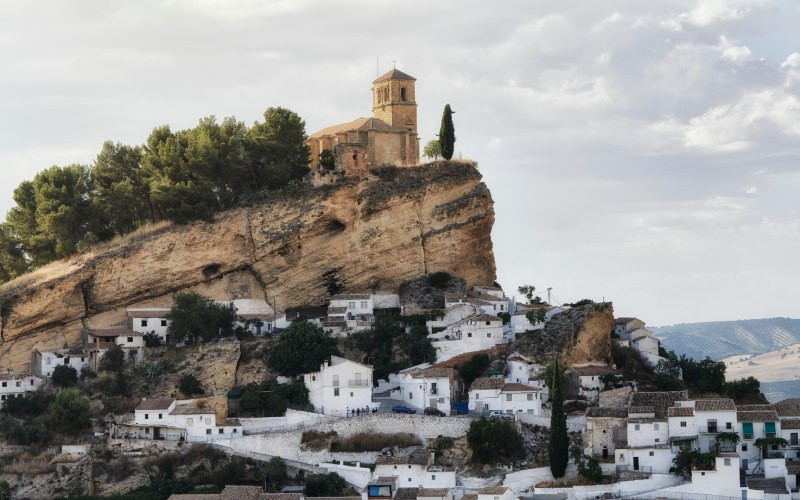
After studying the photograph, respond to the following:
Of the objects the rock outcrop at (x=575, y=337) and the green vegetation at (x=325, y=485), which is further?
the rock outcrop at (x=575, y=337)

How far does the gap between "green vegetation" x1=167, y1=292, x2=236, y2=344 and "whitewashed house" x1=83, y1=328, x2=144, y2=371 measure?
134 cm

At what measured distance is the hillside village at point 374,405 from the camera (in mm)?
45000

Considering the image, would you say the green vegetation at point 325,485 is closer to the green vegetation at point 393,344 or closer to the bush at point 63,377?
the green vegetation at point 393,344

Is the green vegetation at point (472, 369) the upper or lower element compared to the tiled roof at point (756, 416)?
upper

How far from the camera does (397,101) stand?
62719 millimetres

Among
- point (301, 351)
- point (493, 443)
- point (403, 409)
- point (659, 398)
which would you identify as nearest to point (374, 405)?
→ point (403, 409)

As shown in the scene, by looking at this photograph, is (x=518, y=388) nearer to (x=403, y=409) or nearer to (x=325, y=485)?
(x=403, y=409)

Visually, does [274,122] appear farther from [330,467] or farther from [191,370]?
[330,467]

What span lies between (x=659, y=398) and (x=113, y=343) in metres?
21.2

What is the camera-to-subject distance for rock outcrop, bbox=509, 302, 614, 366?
52.4 metres

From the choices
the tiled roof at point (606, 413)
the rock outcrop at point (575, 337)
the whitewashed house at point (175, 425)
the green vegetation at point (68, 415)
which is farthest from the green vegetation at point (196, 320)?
the tiled roof at point (606, 413)

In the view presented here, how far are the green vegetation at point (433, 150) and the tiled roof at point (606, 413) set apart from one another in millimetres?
18609

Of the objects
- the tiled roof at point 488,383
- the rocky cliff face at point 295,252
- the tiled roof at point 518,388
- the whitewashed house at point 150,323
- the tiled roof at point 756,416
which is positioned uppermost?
the rocky cliff face at point 295,252

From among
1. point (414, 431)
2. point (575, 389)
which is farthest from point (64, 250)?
point (575, 389)
